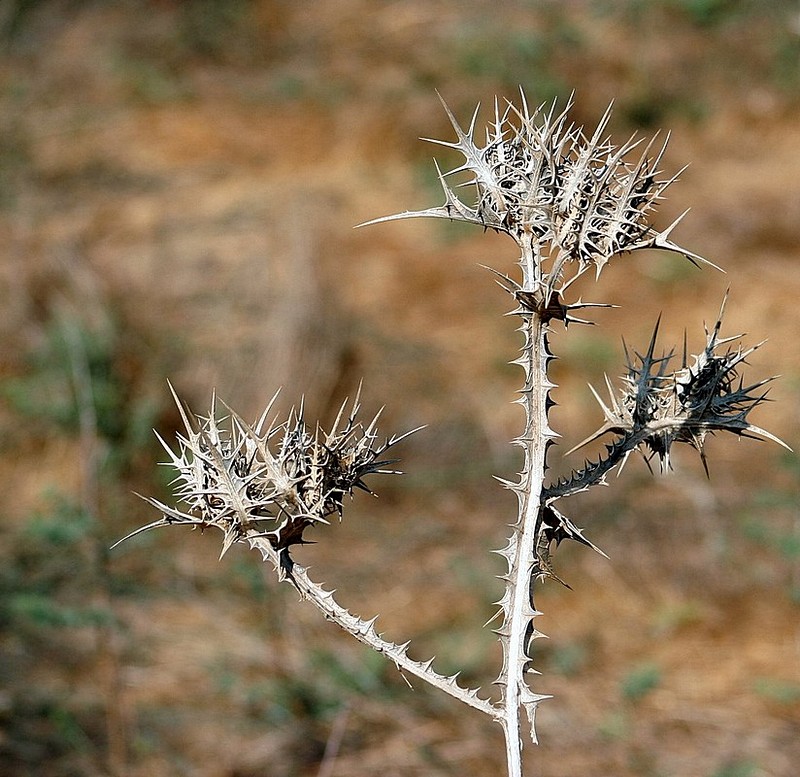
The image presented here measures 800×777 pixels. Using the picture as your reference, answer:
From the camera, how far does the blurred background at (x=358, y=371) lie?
9.96ft

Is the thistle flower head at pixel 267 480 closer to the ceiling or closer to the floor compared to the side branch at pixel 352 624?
closer to the ceiling

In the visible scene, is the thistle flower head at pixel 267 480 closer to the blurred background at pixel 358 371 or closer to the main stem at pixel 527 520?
the main stem at pixel 527 520

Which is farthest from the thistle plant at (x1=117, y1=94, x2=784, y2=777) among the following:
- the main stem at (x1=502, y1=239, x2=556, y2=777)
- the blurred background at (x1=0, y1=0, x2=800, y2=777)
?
the blurred background at (x1=0, y1=0, x2=800, y2=777)

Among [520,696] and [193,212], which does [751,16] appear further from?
[520,696]

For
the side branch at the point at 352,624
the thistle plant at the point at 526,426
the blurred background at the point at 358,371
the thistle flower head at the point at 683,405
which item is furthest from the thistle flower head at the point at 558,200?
the blurred background at the point at 358,371

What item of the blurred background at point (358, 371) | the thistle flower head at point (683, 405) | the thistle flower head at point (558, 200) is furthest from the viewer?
the blurred background at point (358, 371)

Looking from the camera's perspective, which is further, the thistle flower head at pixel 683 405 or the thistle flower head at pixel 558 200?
the thistle flower head at pixel 683 405

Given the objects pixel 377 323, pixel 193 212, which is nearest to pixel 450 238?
pixel 377 323

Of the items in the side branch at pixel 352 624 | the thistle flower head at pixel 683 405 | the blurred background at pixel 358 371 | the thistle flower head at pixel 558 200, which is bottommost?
the side branch at pixel 352 624

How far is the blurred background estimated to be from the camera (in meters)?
3.04

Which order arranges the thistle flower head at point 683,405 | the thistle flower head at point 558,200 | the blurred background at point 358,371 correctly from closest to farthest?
the thistle flower head at point 558,200
the thistle flower head at point 683,405
the blurred background at point 358,371

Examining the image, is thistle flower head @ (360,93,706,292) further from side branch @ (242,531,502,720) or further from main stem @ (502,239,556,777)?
side branch @ (242,531,502,720)

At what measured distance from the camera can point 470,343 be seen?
5.96 metres

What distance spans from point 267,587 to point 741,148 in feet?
20.3
